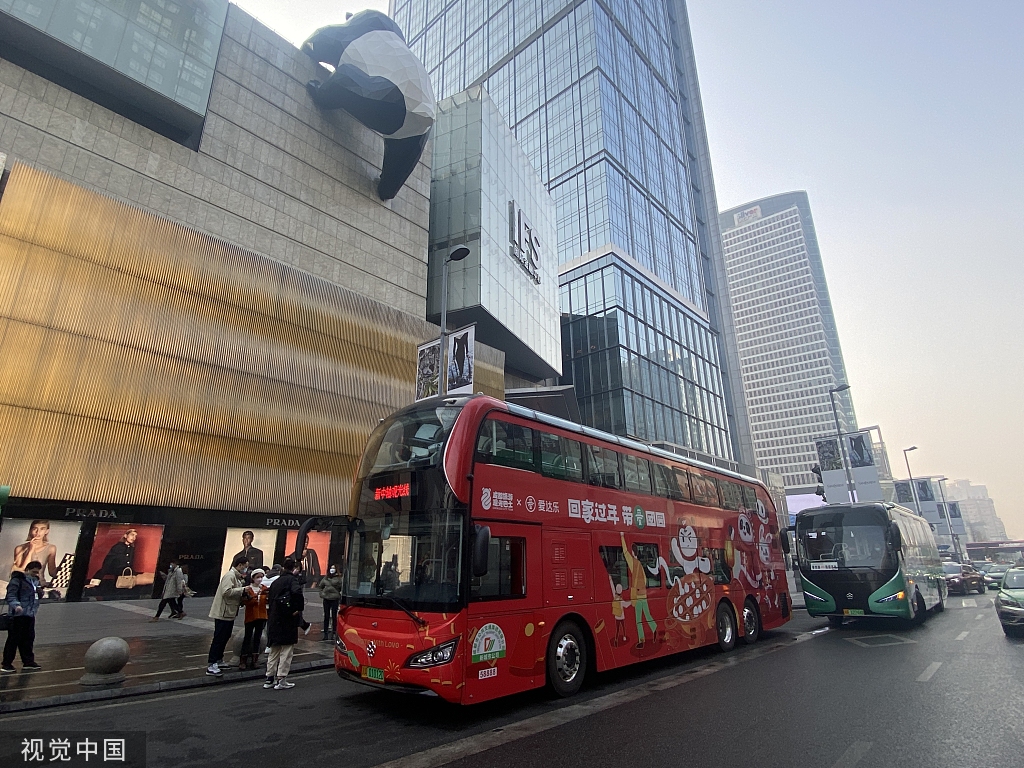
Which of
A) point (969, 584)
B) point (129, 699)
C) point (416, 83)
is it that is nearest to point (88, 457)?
point (129, 699)

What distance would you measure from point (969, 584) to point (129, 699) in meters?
39.0

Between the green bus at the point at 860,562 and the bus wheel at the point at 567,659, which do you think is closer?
the bus wheel at the point at 567,659

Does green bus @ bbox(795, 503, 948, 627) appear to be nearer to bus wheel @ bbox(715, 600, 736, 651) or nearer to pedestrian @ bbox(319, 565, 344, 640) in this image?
bus wheel @ bbox(715, 600, 736, 651)

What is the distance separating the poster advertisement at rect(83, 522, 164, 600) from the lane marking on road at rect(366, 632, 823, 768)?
20071 mm

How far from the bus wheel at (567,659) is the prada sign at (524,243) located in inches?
1398

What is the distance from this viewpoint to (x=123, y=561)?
19.5 metres

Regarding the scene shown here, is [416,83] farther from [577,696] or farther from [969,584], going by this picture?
[969,584]

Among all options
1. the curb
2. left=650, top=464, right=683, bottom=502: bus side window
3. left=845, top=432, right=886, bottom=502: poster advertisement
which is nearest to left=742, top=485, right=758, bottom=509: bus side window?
left=650, top=464, right=683, bottom=502: bus side window

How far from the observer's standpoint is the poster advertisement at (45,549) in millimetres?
17375

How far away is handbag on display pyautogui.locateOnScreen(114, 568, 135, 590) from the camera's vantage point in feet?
64.0

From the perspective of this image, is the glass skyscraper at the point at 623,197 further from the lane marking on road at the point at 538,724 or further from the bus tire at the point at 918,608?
the lane marking on road at the point at 538,724

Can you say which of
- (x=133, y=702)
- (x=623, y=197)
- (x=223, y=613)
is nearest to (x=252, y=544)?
(x=223, y=613)

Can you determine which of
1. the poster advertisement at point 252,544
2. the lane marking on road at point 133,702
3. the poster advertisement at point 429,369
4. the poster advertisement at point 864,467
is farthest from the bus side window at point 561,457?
the poster advertisement at point 864,467

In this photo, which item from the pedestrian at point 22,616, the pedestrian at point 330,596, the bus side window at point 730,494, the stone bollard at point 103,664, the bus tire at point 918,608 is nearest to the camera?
the stone bollard at point 103,664
